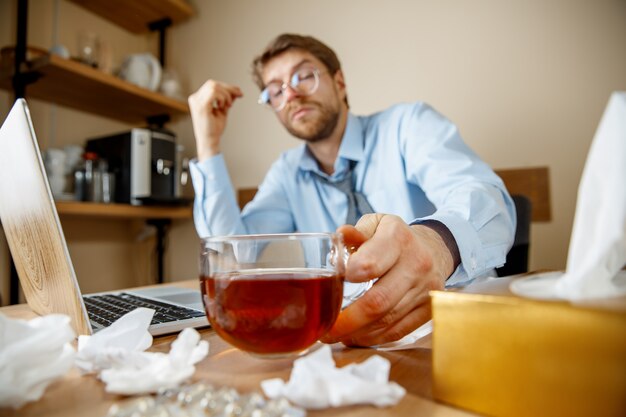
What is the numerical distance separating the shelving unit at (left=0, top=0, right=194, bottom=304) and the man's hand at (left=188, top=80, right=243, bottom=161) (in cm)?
60

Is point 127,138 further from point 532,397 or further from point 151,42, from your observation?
point 532,397

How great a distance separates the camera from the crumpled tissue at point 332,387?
0.28 m

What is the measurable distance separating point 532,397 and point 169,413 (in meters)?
0.21

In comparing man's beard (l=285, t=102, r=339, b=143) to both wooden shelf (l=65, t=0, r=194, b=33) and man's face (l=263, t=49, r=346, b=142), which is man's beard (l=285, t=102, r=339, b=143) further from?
wooden shelf (l=65, t=0, r=194, b=33)

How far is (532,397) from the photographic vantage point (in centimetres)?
25

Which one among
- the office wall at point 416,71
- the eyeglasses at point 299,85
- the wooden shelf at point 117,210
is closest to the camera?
the eyeglasses at point 299,85

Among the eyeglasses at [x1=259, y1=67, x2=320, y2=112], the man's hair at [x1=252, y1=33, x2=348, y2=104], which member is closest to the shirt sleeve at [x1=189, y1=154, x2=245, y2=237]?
the eyeglasses at [x1=259, y1=67, x2=320, y2=112]

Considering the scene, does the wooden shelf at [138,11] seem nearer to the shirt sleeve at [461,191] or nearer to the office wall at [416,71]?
the office wall at [416,71]

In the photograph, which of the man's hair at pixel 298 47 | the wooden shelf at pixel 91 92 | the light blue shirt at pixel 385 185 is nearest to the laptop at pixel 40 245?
the light blue shirt at pixel 385 185

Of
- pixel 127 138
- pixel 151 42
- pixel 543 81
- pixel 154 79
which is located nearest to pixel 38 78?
pixel 127 138

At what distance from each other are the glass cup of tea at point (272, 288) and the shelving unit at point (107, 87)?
5.22 feet

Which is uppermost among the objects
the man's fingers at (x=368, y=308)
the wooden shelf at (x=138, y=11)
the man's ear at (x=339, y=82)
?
the wooden shelf at (x=138, y=11)

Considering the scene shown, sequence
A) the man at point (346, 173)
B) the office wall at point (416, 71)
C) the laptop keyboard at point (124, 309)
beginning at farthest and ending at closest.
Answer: the office wall at point (416, 71), the man at point (346, 173), the laptop keyboard at point (124, 309)

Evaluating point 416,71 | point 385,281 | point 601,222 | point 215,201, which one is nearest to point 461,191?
point 385,281
